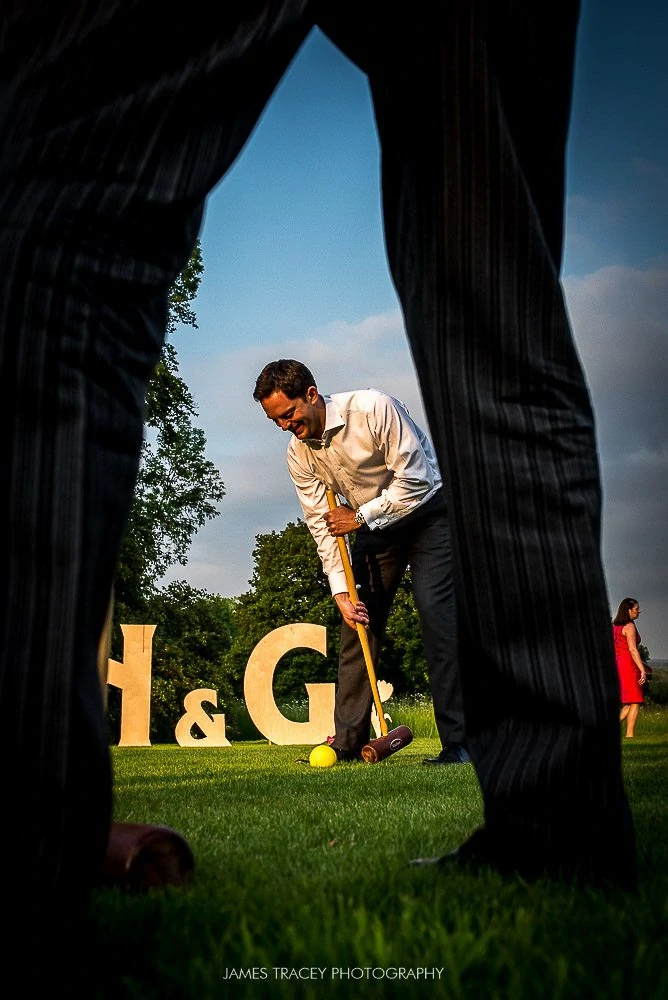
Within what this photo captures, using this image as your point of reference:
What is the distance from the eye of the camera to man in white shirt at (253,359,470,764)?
17.5 feet

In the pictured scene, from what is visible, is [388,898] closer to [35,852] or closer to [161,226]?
[35,852]

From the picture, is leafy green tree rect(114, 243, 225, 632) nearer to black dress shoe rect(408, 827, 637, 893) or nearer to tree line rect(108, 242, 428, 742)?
tree line rect(108, 242, 428, 742)

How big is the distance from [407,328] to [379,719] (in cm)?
519

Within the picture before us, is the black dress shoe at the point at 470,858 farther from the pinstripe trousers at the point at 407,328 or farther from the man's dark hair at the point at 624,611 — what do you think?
the man's dark hair at the point at 624,611

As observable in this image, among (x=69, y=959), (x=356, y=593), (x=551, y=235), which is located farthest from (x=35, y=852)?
A: (x=356, y=593)

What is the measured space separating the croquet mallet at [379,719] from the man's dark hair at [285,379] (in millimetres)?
900

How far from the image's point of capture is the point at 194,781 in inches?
161

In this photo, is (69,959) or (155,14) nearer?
(69,959)

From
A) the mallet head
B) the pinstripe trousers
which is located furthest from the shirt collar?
the pinstripe trousers

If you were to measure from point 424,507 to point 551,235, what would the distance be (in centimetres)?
399

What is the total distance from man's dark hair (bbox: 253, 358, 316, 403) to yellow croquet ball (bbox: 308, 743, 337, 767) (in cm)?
208

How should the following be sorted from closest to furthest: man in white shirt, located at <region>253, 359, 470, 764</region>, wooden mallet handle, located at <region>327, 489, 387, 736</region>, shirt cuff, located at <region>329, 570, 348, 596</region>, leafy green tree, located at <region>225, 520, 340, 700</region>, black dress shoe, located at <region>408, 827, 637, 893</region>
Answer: black dress shoe, located at <region>408, 827, 637, 893</region>, man in white shirt, located at <region>253, 359, 470, 764</region>, wooden mallet handle, located at <region>327, 489, 387, 736</region>, shirt cuff, located at <region>329, 570, 348, 596</region>, leafy green tree, located at <region>225, 520, 340, 700</region>

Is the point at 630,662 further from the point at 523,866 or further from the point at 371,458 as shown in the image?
the point at 523,866

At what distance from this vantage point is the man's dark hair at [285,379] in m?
5.59
